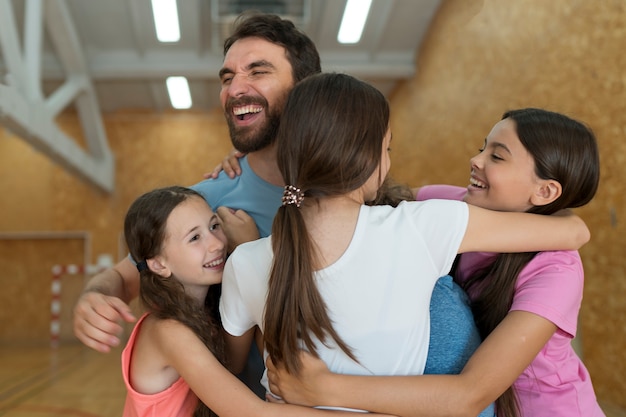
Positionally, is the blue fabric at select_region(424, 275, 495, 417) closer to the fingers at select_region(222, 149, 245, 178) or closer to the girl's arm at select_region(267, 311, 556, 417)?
the girl's arm at select_region(267, 311, 556, 417)

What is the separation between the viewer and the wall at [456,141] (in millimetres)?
3555

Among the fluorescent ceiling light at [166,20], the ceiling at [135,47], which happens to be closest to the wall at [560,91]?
the ceiling at [135,47]

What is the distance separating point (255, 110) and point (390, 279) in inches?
32.8

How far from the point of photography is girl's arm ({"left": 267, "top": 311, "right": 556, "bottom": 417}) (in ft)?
3.20

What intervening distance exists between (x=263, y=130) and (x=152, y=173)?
7472 mm

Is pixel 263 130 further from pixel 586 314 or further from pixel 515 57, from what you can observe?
pixel 515 57

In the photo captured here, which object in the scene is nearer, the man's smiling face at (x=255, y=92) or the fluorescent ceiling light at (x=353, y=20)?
the man's smiling face at (x=255, y=92)

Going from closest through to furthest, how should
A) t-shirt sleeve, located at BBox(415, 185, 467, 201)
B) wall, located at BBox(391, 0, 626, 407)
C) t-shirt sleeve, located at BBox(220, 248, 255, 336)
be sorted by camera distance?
1. t-shirt sleeve, located at BBox(220, 248, 255, 336)
2. t-shirt sleeve, located at BBox(415, 185, 467, 201)
3. wall, located at BBox(391, 0, 626, 407)

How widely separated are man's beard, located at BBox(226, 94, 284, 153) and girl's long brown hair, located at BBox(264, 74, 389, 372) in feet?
2.08

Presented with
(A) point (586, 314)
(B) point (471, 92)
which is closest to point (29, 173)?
(B) point (471, 92)

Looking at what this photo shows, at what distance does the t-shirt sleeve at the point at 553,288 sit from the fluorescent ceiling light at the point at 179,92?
669 centimetres

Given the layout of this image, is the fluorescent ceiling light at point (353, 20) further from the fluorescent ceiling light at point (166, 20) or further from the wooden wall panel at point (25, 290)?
the wooden wall panel at point (25, 290)

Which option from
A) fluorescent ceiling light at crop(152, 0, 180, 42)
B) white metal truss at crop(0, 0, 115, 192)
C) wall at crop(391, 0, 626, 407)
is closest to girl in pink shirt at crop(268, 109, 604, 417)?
wall at crop(391, 0, 626, 407)

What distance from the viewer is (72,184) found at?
874 cm
